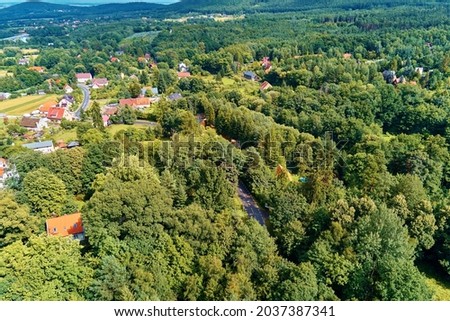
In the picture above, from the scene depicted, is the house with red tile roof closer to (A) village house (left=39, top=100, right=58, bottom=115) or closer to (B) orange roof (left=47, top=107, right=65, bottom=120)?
(B) orange roof (left=47, top=107, right=65, bottom=120)

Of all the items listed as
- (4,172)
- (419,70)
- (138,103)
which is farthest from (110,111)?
(419,70)

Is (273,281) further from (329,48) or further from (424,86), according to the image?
(329,48)

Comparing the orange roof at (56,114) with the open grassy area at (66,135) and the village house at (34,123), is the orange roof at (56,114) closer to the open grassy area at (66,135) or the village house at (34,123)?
the village house at (34,123)

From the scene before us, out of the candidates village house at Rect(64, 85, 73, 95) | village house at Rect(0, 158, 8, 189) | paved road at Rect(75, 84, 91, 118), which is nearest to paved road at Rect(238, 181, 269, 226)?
village house at Rect(0, 158, 8, 189)

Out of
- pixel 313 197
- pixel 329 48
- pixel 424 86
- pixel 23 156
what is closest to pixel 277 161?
pixel 313 197

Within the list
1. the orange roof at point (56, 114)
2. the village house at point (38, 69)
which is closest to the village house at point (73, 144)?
the orange roof at point (56, 114)

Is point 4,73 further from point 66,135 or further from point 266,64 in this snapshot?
point 266,64
